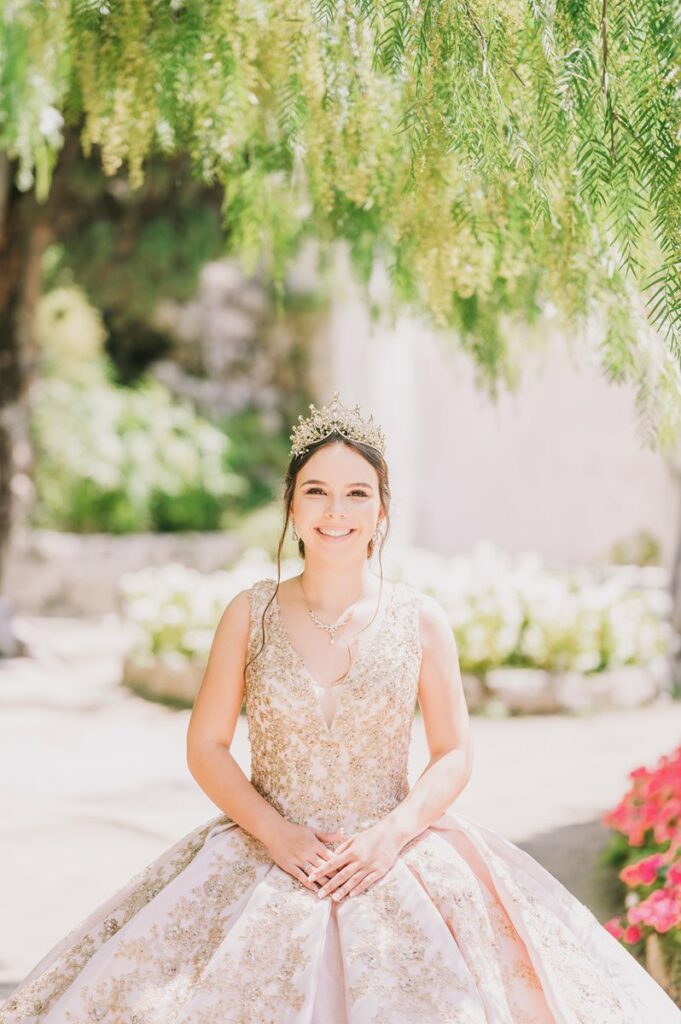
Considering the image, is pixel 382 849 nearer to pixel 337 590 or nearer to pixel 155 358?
pixel 337 590

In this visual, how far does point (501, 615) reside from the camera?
802 centimetres

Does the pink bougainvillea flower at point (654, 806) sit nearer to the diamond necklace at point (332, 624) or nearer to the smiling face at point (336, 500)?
the diamond necklace at point (332, 624)

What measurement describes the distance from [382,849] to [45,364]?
12687mm

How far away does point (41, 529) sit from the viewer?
13.7m

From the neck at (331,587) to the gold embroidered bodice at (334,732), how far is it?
12 cm

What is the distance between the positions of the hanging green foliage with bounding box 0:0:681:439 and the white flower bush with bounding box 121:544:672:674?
3594 millimetres

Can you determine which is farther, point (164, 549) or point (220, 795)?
point (164, 549)

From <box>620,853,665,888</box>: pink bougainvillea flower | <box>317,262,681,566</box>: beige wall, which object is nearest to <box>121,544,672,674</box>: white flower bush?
<box>317,262,681,566</box>: beige wall

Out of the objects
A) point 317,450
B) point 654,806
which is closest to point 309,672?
point 317,450

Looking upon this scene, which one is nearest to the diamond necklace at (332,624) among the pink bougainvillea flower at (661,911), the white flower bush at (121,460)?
the pink bougainvillea flower at (661,911)

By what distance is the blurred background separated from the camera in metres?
2.85

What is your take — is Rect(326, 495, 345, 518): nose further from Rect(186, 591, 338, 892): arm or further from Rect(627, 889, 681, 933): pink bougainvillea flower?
Rect(627, 889, 681, 933): pink bougainvillea flower

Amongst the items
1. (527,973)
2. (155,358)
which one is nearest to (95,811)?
(527,973)

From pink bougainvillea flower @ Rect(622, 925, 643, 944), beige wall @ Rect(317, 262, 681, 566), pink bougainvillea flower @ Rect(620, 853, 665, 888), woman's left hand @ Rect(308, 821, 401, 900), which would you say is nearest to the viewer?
woman's left hand @ Rect(308, 821, 401, 900)
